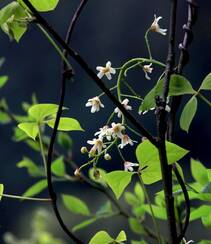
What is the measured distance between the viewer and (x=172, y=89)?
1.32 ft

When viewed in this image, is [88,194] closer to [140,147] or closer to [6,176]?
[6,176]

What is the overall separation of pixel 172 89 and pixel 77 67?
195 inches

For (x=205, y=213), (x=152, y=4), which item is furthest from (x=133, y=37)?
(x=205, y=213)

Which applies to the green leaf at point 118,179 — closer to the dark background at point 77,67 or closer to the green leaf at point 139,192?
the green leaf at point 139,192

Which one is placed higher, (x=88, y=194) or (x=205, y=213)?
(x=205, y=213)

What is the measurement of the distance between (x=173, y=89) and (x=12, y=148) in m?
6.05

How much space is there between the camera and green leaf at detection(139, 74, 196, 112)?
396 mm

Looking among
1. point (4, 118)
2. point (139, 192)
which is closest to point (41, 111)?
point (139, 192)

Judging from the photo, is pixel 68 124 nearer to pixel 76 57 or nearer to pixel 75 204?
pixel 76 57

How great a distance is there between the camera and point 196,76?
511 centimetres

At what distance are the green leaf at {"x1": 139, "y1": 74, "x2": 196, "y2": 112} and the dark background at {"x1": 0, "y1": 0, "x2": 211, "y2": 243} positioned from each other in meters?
4.19

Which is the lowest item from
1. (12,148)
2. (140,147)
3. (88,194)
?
(88,194)

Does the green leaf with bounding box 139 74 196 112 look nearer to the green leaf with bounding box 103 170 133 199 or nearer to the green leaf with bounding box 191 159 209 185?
the green leaf with bounding box 103 170 133 199

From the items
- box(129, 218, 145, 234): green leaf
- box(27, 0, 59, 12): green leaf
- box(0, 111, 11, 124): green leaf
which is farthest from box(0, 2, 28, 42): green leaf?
box(0, 111, 11, 124): green leaf
